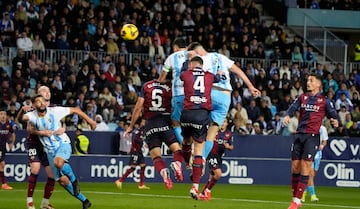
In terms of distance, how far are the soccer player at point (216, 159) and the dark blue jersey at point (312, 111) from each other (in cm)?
238

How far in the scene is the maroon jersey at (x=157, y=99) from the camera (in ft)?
61.0

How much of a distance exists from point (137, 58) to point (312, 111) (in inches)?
668

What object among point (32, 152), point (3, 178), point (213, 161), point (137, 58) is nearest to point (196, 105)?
point (32, 152)

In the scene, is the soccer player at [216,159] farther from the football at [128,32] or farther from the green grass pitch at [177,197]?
the football at [128,32]

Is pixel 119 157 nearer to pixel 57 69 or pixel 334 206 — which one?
pixel 57 69

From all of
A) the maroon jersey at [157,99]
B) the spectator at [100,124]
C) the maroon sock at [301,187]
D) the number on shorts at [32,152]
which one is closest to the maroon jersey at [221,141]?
the maroon sock at [301,187]

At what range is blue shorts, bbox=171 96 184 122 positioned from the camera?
18.5 metres

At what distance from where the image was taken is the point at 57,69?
3384 cm

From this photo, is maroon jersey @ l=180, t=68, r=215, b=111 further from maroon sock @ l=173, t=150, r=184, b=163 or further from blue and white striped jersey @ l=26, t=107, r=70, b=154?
blue and white striped jersey @ l=26, t=107, r=70, b=154

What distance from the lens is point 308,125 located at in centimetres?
1945

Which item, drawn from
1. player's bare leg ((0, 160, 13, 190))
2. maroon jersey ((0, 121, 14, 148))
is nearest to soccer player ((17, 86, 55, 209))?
player's bare leg ((0, 160, 13, 190))

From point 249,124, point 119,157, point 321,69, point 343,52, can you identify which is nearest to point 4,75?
point 119,157

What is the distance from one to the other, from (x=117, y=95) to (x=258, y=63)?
6.49m

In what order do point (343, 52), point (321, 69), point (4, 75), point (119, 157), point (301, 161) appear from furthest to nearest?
point (343, 52) → point (321, 69) → point (4, 75) → point (119, 157) → point (301, 161)
